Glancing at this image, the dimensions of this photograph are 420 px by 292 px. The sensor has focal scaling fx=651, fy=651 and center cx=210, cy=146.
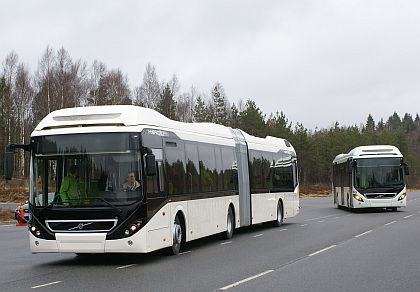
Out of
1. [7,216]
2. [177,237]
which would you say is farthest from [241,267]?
[7,216]

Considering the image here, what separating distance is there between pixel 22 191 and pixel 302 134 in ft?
197

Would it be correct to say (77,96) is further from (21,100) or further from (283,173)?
(283,173)

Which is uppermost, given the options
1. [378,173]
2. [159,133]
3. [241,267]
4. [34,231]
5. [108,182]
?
[159,133]

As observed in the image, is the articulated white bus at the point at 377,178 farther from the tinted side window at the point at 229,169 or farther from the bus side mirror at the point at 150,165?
the bus side mirror at the point at 150,165

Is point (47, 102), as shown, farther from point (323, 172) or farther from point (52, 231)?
point (323, 172)

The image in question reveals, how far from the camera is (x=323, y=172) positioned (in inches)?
4589

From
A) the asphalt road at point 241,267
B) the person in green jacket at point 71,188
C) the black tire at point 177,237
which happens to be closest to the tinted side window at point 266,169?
the asphalt road at point 241,267

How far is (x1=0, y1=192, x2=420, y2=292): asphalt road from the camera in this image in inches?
383

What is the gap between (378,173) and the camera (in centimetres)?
3116

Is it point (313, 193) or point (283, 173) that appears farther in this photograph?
point (313, 193)

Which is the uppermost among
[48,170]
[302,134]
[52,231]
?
[302,134]

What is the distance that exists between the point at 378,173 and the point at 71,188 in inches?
846

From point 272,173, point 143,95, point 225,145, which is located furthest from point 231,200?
point 143,95

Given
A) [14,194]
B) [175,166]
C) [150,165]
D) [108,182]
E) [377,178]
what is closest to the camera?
[150,165]
